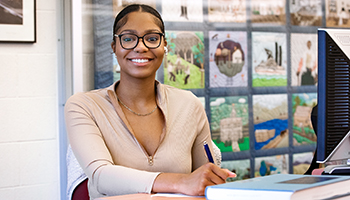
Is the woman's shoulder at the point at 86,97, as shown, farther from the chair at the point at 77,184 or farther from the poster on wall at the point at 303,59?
the poster on wall at the point at 303,59

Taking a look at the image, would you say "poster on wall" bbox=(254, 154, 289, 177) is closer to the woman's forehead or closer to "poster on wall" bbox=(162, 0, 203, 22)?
"poster on wall" bbox=(162, 0, 203, 22)

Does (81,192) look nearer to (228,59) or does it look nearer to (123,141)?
(123,141)

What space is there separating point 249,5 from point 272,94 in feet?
1.97

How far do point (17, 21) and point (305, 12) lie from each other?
184cm

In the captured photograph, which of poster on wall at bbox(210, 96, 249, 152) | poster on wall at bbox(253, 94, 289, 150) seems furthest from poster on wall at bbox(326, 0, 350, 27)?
poster on wall at bbox(210, 96, 249, 152)

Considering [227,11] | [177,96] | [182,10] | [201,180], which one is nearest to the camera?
[201,180]

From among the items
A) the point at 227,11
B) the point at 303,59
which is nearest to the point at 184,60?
the point at 227,11

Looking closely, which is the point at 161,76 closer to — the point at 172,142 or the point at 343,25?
the point at 172,142

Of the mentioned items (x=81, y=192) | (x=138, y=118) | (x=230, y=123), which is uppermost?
(x=138, y=118)

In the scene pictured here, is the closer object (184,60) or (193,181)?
(193,181)

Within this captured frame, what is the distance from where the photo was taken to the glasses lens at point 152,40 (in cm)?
138

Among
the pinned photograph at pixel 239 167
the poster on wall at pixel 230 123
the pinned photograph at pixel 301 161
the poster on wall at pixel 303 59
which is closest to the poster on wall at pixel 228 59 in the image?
the poster on wall at pixel 230 123

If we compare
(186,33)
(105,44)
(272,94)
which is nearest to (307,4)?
(272,94)

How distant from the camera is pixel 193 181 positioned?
954mm
